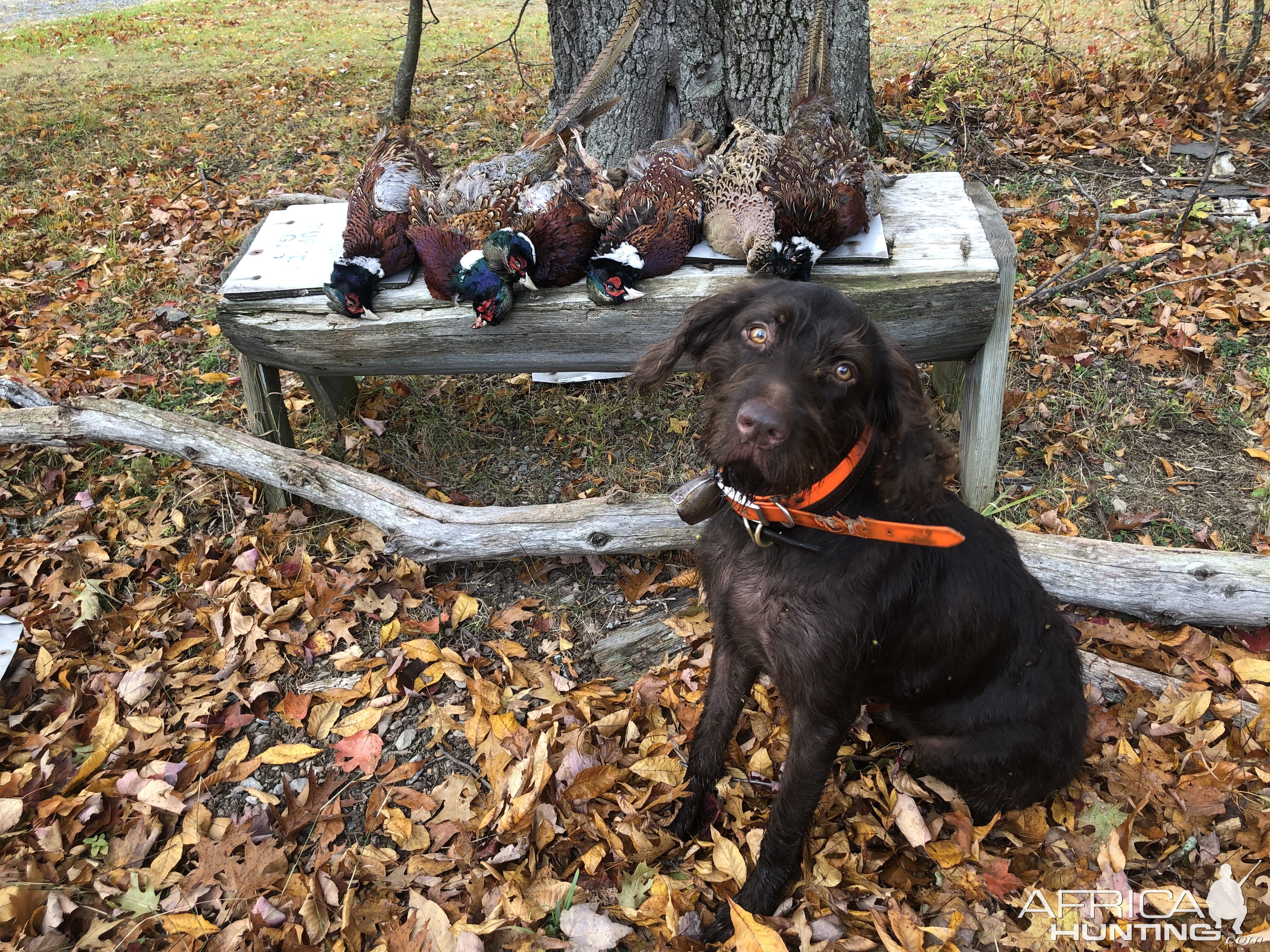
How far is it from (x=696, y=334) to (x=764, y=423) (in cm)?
62

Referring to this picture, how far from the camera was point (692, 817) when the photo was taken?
2.88 metres

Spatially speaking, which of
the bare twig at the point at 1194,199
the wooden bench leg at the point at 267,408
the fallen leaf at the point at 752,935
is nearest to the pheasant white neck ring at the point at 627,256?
the wooden bench leg at the point at 267,408

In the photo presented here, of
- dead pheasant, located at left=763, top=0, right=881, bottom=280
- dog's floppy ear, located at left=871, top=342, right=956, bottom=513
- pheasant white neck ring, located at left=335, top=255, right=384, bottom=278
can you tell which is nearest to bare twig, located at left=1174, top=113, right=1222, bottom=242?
dead pheasant, located at left=763, top=0, right=881, bottom=280

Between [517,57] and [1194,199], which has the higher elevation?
[517,57]

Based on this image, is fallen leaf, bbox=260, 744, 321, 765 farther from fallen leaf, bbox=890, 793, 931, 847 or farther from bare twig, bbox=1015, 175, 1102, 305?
bare twig, bbox=1015, 175, 1102, 305

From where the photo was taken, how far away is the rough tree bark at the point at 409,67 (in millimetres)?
7473

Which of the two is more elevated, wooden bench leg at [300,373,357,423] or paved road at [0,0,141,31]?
paved road at [0,0,141,31]

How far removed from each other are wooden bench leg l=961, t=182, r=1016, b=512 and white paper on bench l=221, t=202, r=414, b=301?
2.86 m

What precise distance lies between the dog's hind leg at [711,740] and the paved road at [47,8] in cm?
1803

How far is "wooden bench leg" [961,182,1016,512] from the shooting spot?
3.65m

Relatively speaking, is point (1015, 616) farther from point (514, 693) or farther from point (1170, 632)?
point (514, 693)

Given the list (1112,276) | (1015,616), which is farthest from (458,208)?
(1112,276)

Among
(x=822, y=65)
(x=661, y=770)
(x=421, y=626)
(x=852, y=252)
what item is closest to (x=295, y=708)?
(x=421, y=626)

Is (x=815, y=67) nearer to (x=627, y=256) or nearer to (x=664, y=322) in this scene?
(x=627, y=256)
